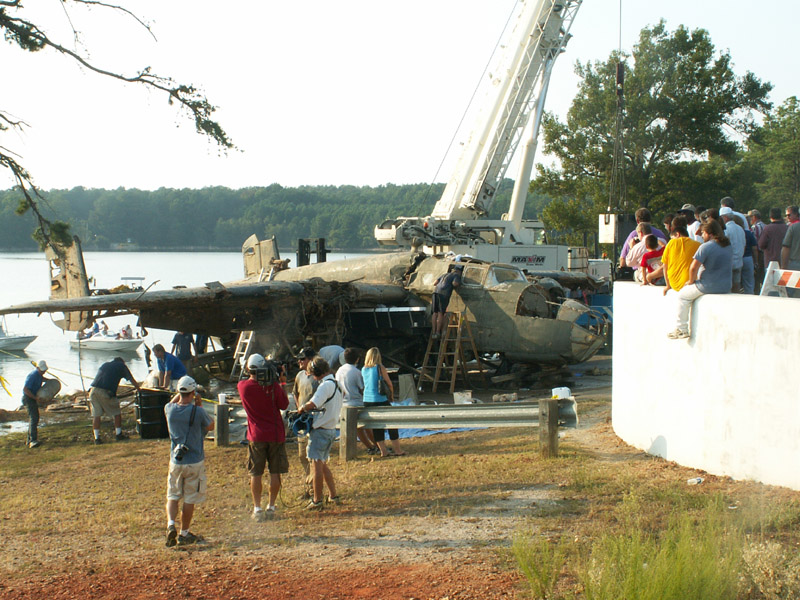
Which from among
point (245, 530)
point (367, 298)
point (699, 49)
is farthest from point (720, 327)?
point (699, 49)

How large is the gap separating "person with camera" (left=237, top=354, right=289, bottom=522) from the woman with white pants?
4617 millimetres

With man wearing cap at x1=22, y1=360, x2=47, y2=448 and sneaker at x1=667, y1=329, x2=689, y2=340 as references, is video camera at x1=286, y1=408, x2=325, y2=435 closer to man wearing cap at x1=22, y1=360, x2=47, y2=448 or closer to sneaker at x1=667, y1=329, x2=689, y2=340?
sneaker at x1=667, y1=329, x2=689, y2=340

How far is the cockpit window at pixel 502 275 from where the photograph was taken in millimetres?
19312

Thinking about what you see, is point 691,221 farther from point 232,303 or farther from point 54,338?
point 54,338

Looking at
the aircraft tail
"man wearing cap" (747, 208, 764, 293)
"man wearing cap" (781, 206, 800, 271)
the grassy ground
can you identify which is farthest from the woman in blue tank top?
the aircraft tail

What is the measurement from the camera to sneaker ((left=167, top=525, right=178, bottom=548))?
8266 millimetres

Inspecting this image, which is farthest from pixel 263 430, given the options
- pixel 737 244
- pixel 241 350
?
pixel 241 350

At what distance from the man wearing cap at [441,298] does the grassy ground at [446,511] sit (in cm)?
624

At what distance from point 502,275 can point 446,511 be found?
11.3 metres

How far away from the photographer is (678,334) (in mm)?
9234

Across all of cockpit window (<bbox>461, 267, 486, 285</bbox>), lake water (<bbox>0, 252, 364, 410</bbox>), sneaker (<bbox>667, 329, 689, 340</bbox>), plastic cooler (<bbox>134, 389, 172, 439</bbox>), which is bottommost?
lake water (<bbox>0, 252, 364, 410</bbox>)

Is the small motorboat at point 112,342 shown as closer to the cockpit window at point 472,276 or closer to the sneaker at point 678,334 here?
the cockpit window at point 472,276

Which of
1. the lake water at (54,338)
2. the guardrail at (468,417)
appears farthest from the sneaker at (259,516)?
the lake water at (54,338)

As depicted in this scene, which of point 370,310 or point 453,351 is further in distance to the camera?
point 370,310
